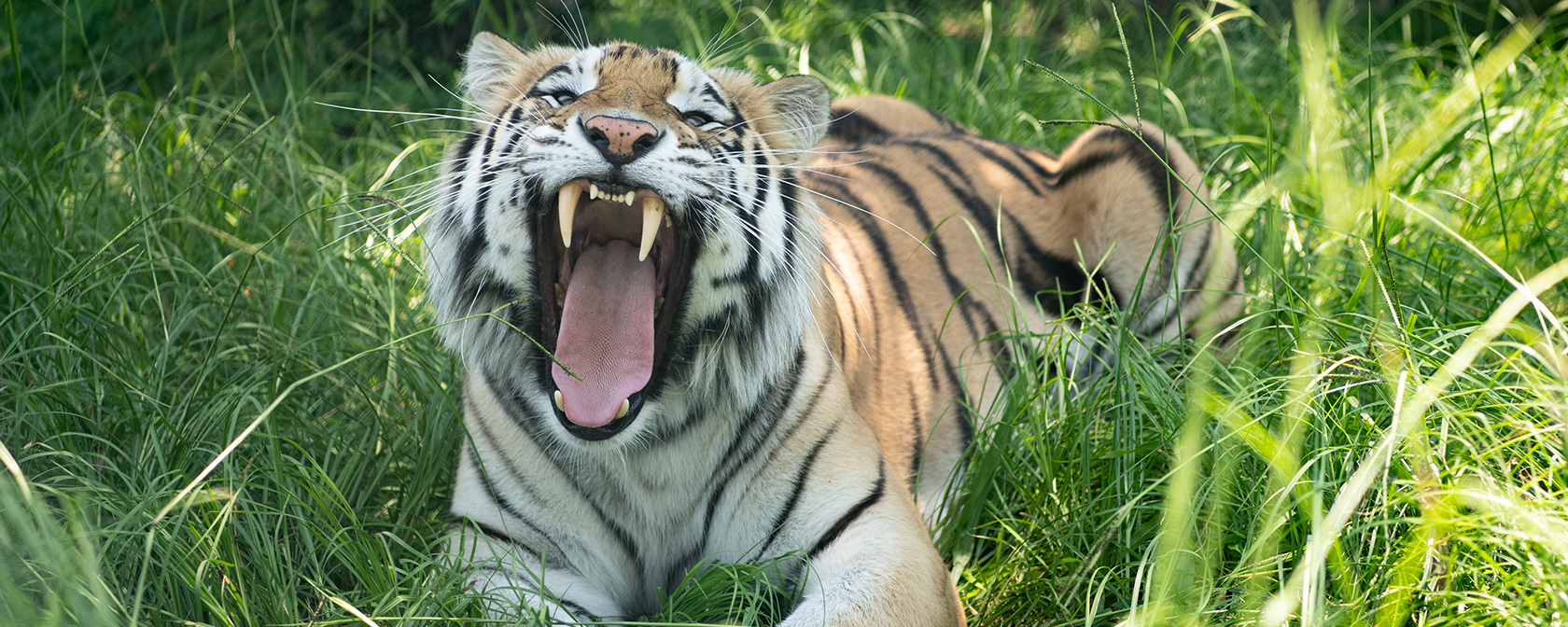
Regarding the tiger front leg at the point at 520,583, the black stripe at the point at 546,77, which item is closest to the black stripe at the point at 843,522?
the tiger front leg at the point at 520,583

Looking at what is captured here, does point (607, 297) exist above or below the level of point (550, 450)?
above

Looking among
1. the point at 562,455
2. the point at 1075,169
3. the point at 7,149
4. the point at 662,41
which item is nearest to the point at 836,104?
the point at 1075,169

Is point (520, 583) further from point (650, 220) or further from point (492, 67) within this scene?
point (492, 67)

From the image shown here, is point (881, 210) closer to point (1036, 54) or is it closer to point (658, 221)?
point (658, 221)

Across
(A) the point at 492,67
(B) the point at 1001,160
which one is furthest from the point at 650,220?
A: (B) the point at 1001,160

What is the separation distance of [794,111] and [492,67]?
619mm

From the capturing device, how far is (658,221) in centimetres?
191

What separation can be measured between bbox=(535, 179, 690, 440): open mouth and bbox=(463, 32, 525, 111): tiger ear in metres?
0.35

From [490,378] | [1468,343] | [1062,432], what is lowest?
[1062,432]

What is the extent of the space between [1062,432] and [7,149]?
113 inches

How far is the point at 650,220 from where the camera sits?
1.90m

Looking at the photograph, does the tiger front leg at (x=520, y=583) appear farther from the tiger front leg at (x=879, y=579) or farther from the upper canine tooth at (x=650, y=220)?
the upper canine tooth at (x=650, y=220)

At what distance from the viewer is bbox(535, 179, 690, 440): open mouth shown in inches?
75.9

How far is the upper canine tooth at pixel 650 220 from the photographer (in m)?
1.89
